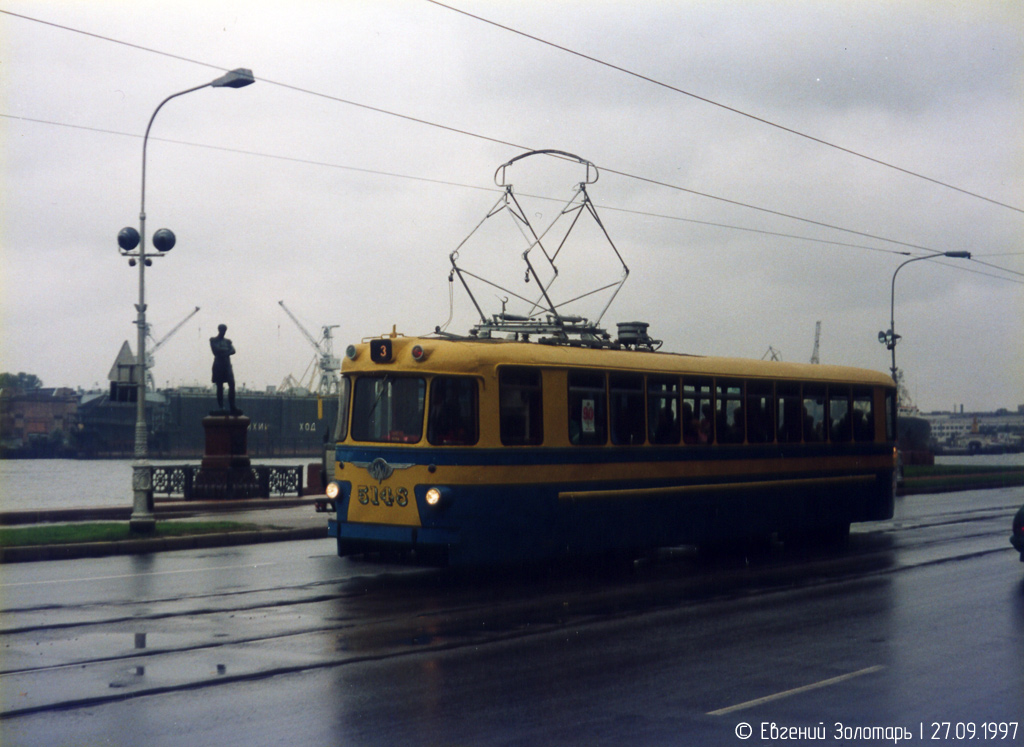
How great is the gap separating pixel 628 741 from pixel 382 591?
709 cm

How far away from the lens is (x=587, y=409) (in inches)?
568

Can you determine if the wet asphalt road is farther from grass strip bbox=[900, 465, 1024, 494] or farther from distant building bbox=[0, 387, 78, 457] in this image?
distant building bbox=[0, 387, 78, 457]

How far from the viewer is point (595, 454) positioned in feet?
47.4

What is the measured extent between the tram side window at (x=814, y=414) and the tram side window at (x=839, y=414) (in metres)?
0.24

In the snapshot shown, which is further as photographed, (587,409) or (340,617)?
(587,409)

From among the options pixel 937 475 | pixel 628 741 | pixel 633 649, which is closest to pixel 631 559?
pixel 633 649

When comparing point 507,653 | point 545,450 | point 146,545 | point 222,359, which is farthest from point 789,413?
point 222,359

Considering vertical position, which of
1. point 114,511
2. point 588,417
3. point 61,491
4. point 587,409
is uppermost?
point 587,409

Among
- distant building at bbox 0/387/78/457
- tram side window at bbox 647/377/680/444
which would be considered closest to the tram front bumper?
tram side window at bbox 647/377/680/444

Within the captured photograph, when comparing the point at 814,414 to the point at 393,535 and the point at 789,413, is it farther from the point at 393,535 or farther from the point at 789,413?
the point at 393,535

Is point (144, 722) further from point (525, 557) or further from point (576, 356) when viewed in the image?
point (576, 356)

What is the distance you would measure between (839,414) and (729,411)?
3.20 m

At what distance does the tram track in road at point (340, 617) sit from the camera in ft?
27.6

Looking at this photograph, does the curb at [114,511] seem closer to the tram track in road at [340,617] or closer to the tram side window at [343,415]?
the tram track in road at [340,617]
